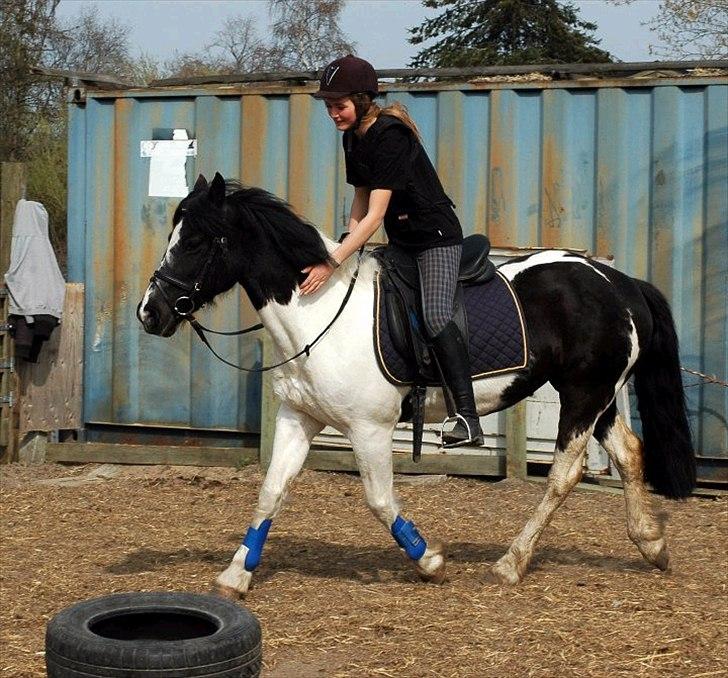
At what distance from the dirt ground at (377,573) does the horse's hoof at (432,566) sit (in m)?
0.06

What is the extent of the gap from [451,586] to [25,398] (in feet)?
16.6

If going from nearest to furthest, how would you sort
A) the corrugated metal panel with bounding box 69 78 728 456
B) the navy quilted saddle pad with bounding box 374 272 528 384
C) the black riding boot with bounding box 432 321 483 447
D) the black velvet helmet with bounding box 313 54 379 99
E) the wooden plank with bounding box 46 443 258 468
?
1. the black velvet helmet with bounding box 313 54 379 99
2. the black riding boot with bounding box 432 321 483 447
3. the navy quilted saddle pad with bounding box 374 272 528 384
4. the corrugated metal panel with bounding box 69 78 728 456
5. the wooden plank with bounding box 46 443 258 468

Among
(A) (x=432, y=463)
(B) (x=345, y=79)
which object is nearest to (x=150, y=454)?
(A) (x=432, y=463)

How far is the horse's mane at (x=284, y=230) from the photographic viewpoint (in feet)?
19.2

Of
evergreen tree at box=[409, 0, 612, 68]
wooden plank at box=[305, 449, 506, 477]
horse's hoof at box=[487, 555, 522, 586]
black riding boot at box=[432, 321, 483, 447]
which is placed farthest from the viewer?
evergreen tree at box=[409, 0, 612, 68]

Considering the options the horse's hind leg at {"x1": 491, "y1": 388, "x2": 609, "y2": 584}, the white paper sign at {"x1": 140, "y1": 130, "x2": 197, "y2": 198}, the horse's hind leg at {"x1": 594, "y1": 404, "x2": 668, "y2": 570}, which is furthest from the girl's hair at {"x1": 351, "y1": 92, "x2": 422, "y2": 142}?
the white paper sign at {"x1": 140, "y1": 130, "x2": 197, "y2": 198}

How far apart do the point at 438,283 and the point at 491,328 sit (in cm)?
42

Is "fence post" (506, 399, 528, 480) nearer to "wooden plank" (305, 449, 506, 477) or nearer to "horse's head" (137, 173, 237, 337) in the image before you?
"wooden plank" (305, 449, 506, 477)

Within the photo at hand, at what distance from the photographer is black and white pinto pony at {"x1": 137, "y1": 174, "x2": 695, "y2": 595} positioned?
19.0 ft

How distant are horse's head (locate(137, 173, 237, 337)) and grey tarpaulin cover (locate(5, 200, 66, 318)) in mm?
4334

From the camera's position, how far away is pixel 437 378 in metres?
6.05

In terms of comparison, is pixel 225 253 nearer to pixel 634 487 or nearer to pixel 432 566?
pixel 432 566

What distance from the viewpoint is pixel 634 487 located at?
6652 mm

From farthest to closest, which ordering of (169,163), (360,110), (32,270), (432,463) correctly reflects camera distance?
(169,163)
(32,270)
(432,463)
(360,110)
